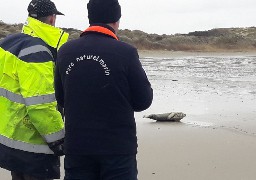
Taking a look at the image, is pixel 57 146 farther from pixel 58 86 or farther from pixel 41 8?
pixel 41 8

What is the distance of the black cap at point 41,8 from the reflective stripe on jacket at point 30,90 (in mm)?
67

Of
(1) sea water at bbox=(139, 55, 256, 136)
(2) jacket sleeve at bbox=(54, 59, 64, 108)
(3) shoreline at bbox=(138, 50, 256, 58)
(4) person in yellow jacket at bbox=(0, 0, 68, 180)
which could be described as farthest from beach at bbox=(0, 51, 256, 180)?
(3) shoreline at bbox=(138, 50, 256, 58)

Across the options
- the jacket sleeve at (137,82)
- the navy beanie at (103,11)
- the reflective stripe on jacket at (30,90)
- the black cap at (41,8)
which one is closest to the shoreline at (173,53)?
the black cap at (41,8)

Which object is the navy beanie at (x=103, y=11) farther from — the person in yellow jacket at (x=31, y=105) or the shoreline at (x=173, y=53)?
the shoreline at (x=173, y=53)

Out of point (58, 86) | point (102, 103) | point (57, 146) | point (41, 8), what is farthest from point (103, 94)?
point (41, 8)

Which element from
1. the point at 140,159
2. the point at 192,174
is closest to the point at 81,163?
the point at 192,174

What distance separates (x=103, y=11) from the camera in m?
3.32

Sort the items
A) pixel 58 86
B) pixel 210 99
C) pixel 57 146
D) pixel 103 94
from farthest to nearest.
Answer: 1. pixel 210 99
2. pixel 57 146
3. pixel 58 86
4. pixel 103 94

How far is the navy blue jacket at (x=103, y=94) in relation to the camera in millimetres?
3168

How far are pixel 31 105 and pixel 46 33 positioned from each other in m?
0.58

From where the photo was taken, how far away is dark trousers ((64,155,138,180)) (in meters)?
3.18

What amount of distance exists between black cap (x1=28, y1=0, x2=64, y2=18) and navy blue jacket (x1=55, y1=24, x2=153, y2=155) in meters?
0.67

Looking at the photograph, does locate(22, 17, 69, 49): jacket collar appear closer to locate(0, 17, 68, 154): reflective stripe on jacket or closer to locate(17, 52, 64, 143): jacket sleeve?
locate(0, 17, 68, 154): reflective stripe on jacket

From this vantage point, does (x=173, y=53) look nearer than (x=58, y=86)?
No
